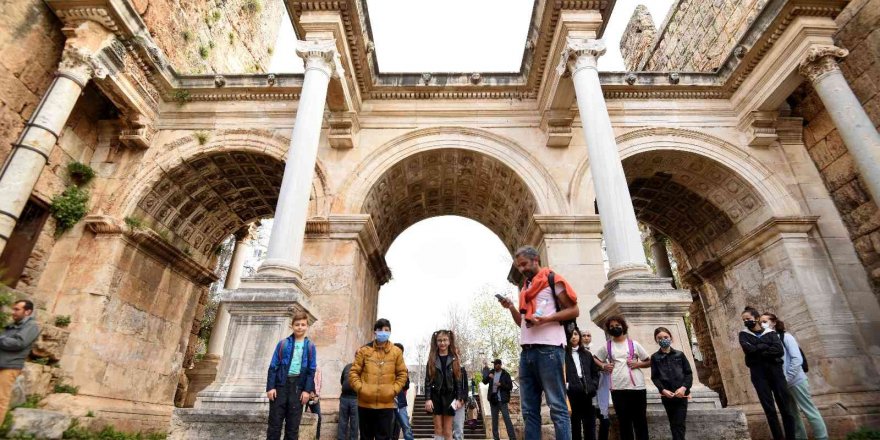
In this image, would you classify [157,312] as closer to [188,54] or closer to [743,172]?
[188,54]

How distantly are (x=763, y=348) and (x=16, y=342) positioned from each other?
881 cm

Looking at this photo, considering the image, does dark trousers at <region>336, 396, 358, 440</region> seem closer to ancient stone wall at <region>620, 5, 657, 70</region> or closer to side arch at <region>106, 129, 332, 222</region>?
side arch at <region>106, 129, 332, 222</region>

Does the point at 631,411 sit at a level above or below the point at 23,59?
below

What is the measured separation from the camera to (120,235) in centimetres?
968

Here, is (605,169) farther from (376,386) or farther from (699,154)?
(376,386)

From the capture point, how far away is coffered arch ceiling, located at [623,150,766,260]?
10.5 m

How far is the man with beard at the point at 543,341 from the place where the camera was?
132 inches

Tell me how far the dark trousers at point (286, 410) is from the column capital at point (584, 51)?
25.7 ft

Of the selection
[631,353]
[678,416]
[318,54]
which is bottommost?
[678,416]

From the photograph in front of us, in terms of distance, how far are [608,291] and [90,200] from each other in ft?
36.7

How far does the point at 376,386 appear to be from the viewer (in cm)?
419

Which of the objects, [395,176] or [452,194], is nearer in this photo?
[395,176]

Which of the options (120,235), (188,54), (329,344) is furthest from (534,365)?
(188,54)

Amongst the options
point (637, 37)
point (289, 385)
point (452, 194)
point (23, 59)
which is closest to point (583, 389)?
point (289, 385)
